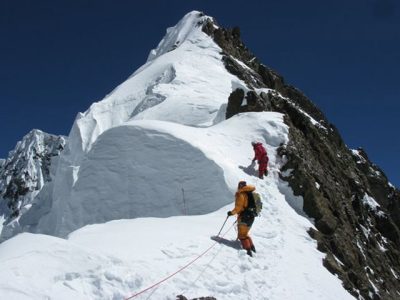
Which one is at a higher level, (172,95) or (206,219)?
(172,95)

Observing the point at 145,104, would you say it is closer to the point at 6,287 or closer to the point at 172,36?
the point at 172,36

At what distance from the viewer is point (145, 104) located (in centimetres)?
3534

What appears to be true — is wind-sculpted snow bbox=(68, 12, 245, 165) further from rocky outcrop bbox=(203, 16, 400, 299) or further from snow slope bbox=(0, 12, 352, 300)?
rocky outcrop bbox=(203, 16, 400, 299)

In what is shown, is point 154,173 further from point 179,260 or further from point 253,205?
point 179,260

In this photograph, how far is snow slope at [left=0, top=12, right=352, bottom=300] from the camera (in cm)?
813

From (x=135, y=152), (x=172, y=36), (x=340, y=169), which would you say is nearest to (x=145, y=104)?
(x=340, y=169)

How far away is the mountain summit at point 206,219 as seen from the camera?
851cm

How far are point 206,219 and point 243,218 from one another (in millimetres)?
1902

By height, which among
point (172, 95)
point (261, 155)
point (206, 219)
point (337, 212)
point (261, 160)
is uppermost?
point (172, 95)

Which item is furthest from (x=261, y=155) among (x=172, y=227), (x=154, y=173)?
(x=172, y=227)

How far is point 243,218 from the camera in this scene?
1169cm

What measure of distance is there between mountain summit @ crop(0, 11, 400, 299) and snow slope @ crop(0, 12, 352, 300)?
35 millimetres

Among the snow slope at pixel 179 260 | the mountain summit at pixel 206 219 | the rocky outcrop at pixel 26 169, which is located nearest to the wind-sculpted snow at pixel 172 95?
the mountain summit at pixel 206 219

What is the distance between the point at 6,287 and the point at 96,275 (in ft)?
4.64
